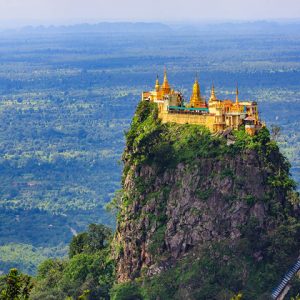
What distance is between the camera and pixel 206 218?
186 ft

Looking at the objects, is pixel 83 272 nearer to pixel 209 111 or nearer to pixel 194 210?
pixel 194 210

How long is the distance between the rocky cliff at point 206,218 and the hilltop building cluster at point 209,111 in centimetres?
53

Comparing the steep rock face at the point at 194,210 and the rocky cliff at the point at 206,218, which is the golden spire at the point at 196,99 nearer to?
the rocky cliff at the point at 206,218

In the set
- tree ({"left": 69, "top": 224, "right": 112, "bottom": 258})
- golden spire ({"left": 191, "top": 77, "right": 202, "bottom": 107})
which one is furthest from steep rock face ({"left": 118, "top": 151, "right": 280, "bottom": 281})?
tree ({"left": 69, "top": 224, "right": 112, "bottom": 258})

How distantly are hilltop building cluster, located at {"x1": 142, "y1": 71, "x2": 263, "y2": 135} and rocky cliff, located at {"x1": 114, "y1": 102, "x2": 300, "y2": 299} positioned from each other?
0.53 meters

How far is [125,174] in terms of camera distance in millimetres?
61531

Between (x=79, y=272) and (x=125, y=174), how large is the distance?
507 centimetres

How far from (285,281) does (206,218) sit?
14.4ft

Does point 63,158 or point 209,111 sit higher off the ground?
point 209,111

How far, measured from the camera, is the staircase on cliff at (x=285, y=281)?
180 feet

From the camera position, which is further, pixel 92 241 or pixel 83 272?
pixel 92 241

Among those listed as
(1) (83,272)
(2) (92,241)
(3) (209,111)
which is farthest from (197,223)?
(2) (92,241)

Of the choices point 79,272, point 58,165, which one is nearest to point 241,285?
point 79,272

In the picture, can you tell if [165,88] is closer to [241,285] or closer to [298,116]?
[241,285]
